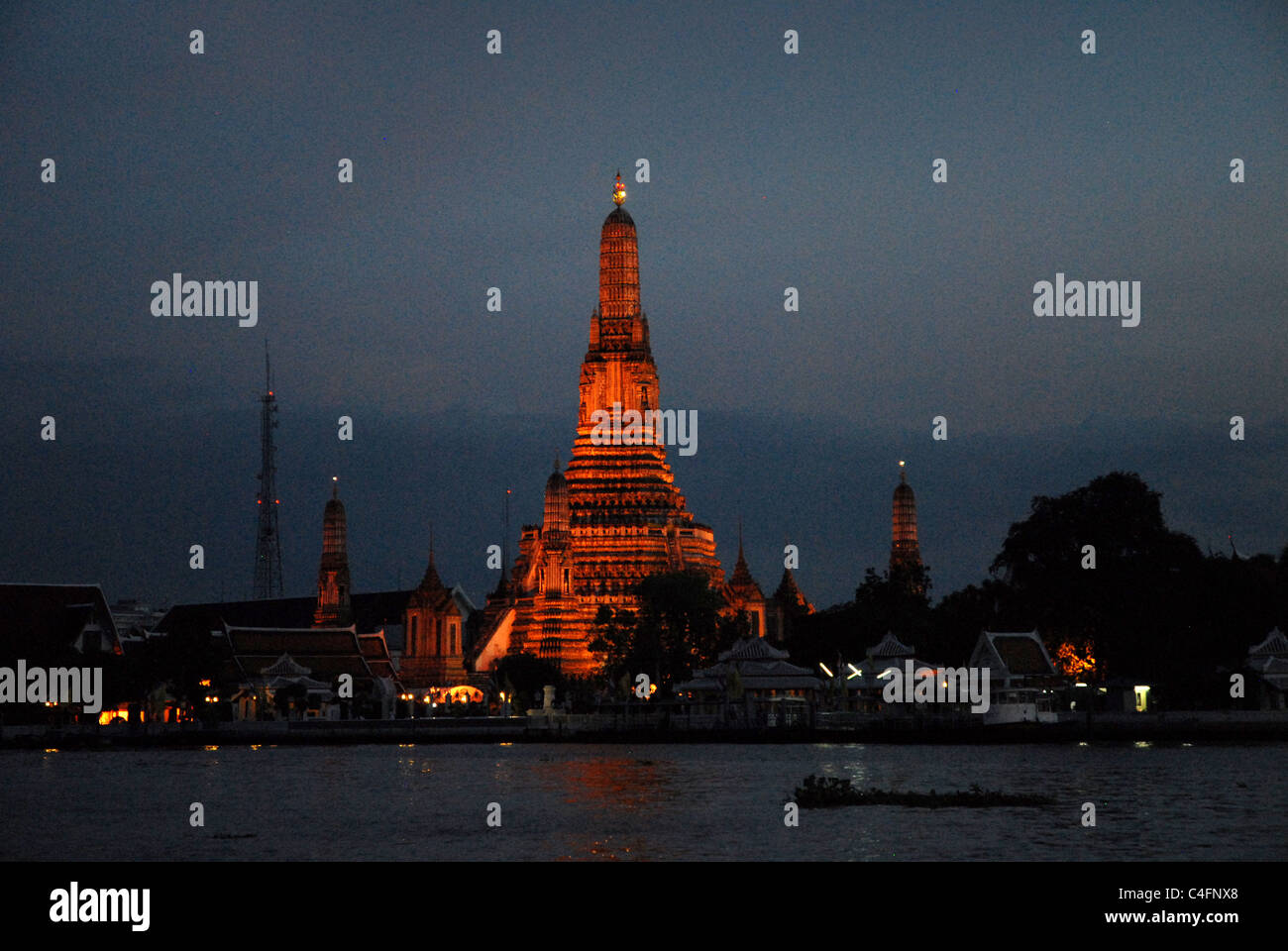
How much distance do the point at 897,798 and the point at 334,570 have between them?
340 ft

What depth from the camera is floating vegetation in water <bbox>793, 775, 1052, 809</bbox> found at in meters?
50.2

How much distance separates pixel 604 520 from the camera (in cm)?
13812

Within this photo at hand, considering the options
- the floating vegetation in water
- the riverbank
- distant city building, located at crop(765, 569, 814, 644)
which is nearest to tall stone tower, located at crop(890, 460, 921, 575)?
distant city building, located at crop(765, 569, 814, 644)

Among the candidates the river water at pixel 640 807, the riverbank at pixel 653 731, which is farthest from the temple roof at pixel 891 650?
the river water at pixel 640 807

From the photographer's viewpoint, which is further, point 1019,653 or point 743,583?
point 743,583

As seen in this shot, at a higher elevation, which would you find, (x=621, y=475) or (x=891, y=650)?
(x=621, y=475)

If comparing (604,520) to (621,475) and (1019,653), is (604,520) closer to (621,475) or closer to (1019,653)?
(621,475)

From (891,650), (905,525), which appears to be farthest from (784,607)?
(891,650)

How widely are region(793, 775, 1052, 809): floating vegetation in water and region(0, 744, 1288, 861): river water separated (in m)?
0.34

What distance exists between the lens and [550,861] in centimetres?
3944

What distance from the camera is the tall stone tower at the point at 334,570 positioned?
14825 cm

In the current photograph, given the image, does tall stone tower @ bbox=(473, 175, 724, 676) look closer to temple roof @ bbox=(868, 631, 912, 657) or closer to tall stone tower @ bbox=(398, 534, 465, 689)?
tall stone tower @ bbox=(398, 534, 465, 689)
